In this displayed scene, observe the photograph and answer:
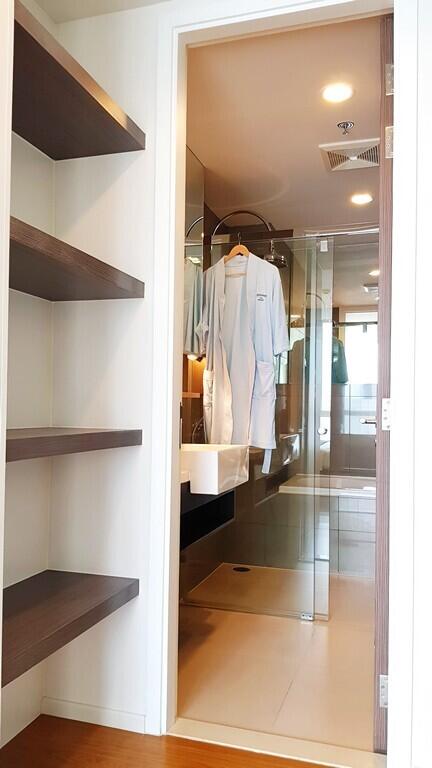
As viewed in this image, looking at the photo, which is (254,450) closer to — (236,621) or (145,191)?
(236,621)

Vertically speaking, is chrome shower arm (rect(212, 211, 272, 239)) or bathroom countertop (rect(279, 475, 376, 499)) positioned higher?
chrome shower arm (rect(212, 211, 272, 239))

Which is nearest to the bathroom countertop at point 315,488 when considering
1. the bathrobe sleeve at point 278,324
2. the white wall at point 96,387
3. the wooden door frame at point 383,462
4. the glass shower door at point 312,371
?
the glass shower door at point 312,371

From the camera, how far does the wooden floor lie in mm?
1759

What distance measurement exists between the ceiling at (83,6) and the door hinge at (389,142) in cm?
86

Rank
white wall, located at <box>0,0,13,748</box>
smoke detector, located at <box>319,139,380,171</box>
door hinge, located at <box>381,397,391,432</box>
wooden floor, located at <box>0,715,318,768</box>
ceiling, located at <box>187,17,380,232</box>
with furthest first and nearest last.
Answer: smoke detector, located at <box>319,139,380,171</box> → ceiling, located at <box>187,17,380,232</box> → door hinge, located at <box>381,397,391,432</box> → wooden floor, located at <box>0,715,318,768</box> → white wall, located at <box>0,0,13,748</box>

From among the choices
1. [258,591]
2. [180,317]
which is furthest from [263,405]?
[180,317]

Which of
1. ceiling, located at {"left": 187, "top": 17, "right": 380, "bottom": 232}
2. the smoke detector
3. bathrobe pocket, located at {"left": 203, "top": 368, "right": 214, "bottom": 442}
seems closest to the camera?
ceiling, located at {"left": 187, "top": 17, "right": 380, "bottom": 232}

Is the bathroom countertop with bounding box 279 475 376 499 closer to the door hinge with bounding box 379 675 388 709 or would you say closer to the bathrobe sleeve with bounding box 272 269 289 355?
the bathrobe sleeve with bounding box 272 269 289 355

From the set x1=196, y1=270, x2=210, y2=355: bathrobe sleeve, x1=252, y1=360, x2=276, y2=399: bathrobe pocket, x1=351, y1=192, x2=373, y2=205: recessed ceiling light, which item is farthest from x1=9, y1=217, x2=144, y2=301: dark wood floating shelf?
x1=351, y1=192, x2=373, y2=205: recessed ceiling light

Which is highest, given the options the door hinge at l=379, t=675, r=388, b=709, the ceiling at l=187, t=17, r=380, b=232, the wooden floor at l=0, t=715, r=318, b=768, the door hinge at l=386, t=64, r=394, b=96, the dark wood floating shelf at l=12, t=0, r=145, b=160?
the ceiling at l=187, t=17, r=380, b=232

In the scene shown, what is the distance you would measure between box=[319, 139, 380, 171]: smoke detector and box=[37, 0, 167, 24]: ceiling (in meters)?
1.40

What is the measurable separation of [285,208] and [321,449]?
1.71 metres

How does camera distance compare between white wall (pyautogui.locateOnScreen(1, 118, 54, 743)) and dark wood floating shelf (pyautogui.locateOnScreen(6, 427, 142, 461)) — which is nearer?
dark wood floating shelf (pyautogui.locateOnScreen(6, 427, 142, 461))

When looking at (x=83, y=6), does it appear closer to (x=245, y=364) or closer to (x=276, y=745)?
(x=245, y=364)
